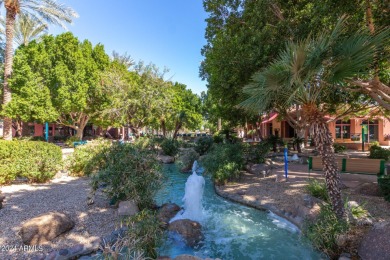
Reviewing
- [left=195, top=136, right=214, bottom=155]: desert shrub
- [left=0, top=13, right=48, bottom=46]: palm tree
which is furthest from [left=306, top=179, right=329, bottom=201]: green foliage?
[left=0, top=13, right=48, bottom=46]: palm tree

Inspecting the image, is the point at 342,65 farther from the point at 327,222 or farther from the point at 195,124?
the point at 195,124

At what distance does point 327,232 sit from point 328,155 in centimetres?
159

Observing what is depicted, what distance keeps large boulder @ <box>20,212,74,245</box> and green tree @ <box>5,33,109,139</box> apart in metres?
18.9

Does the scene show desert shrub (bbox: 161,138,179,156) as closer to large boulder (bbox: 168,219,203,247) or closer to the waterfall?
the waterfall

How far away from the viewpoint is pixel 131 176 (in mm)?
6809

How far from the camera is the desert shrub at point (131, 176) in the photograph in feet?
22.4

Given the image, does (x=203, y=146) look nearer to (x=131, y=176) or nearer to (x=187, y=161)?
(x=187, y=161)

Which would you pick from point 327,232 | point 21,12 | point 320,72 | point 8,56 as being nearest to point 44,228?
point 327,232

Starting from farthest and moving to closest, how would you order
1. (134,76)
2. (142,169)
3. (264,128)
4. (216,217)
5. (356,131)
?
(264,128), (134,76), (356,131), (216,217), (142,169)

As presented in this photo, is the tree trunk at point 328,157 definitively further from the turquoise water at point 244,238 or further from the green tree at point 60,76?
the green tree at point 60,76

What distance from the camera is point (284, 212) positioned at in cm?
718

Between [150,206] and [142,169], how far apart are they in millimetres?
1265

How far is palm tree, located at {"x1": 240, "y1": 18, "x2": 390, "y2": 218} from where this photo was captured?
4.25 metres

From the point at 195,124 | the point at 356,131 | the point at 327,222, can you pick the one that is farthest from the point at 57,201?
the point at 356,131
